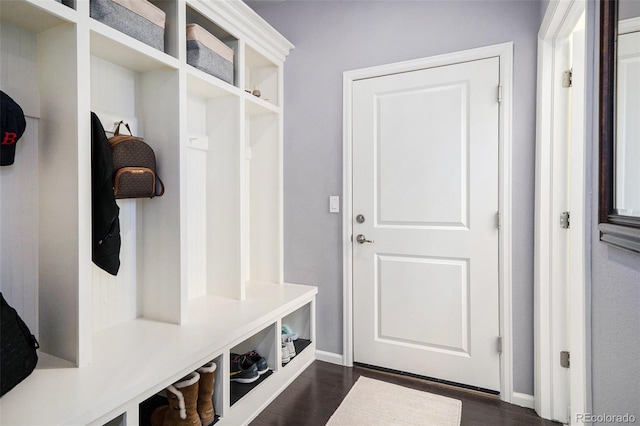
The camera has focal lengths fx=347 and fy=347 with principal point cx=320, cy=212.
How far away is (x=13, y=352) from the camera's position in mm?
1175

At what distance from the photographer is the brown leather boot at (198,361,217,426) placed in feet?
5.17

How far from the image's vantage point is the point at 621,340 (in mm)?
901

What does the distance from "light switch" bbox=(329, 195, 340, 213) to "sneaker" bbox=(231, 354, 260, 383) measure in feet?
3.68

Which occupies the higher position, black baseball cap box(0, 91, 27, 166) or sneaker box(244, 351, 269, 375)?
black baseball cap box(0, 91, 27, 166)

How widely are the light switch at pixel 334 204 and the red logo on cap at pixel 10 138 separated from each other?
1734 mm

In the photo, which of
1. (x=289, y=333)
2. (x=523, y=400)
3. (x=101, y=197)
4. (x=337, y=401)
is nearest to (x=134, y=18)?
(x=101, y=197)

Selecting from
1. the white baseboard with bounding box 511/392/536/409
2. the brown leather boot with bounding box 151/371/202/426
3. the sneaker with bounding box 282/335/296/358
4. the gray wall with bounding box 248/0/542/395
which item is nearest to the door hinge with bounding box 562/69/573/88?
the gray wall with bounding box 248/0/542/395

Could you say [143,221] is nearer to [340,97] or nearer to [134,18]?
[134,18]

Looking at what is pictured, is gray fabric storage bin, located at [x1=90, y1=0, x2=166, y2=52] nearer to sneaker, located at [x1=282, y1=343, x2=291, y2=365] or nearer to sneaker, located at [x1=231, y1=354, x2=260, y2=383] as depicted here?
sneaker, located at [x1=231, y1=354, x2=260, y2=383]

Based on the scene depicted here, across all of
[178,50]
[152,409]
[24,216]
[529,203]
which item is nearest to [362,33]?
[178,50]

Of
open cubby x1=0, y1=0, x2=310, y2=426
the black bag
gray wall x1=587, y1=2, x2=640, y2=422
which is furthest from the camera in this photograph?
open cubby x1=0, y1=0, x2=310, y2=426

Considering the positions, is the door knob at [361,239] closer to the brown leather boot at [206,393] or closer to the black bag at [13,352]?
the brown leather boot at [206,393]

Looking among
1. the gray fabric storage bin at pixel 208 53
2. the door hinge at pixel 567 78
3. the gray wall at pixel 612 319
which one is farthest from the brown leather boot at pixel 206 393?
the door hinge at pixel 567 78

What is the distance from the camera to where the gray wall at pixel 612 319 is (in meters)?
0.84
